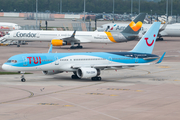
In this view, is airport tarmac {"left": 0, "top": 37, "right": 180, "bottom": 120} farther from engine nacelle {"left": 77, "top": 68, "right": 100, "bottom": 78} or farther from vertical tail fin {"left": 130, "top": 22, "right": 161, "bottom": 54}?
vertical tail fin {"left": 130, "top": 22, "right": 161, "bottom": 54}

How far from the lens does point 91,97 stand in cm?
3250

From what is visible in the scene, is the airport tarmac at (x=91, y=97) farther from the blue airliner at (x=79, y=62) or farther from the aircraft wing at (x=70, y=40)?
the aircraft wing at (x=70, y=40)

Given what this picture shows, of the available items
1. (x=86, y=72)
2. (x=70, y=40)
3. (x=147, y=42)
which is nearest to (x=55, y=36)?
(x=70, y=40)

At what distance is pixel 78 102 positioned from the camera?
3041cm

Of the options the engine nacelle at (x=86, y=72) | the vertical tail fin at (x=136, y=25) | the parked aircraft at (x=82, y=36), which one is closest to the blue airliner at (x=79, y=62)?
the engine nacelle at (x=86, y=72)

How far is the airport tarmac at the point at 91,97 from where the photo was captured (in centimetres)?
2642

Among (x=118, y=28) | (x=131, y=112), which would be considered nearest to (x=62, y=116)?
(x=131, y=112)

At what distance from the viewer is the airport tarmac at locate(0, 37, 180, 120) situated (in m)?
26.4

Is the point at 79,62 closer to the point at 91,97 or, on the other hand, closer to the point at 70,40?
the point at 91,97

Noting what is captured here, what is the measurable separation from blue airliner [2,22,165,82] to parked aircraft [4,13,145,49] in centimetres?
3997

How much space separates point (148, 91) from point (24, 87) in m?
13.3

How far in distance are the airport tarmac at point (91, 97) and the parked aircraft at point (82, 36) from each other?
3921 cm

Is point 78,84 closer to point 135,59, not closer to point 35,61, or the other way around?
point 35,61

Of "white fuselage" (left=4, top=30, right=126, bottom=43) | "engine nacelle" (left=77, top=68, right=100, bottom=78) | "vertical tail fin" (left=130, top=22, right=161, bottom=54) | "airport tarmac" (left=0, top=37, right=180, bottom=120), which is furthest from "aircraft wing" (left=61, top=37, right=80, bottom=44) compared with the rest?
"engine nacelle" (left=77, top=68, right=100, bottom=78)
